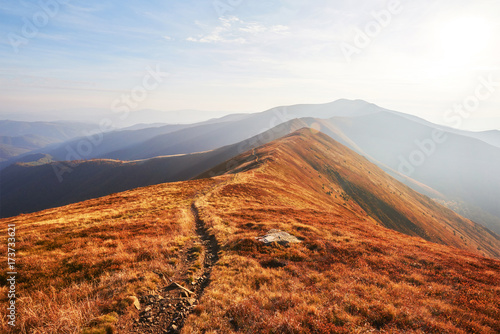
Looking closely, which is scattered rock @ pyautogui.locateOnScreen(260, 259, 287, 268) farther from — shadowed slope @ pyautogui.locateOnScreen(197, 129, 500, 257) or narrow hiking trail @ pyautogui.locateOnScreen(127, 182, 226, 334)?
shadowed slope @ pyautogui.locateOnScreen(197, 129, 500, 257)

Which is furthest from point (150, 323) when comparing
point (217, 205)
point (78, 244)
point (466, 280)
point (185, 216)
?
point (217, 205)

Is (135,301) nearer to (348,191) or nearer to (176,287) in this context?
(176,287)

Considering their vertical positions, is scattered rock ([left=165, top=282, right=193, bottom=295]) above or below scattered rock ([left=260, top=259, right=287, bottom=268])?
above

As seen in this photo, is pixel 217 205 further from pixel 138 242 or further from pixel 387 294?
pixel 387 294

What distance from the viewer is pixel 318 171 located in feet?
248

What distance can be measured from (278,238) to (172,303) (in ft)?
31.8

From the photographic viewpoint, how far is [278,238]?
1673 cm

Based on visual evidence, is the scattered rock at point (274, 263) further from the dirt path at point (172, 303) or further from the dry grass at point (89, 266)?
the dry grass at point (89, 266)

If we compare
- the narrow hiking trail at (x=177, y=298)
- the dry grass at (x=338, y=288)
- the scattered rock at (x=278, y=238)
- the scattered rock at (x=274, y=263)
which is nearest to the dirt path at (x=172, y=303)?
the narrow hiking trail at (x=177, y=298)

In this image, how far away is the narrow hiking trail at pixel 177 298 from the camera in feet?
26.0

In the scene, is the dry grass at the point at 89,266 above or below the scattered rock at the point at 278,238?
above

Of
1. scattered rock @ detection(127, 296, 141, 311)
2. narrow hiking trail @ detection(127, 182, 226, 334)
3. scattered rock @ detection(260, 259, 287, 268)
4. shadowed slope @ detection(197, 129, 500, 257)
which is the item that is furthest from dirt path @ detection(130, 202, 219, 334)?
shadowed slope @ detection(197, 129, 500, 257)

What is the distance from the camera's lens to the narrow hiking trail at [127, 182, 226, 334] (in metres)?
7.92

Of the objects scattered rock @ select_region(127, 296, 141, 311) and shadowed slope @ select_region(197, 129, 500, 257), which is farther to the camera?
shadowed slope @ select_region(197, 129, 500, 257)
